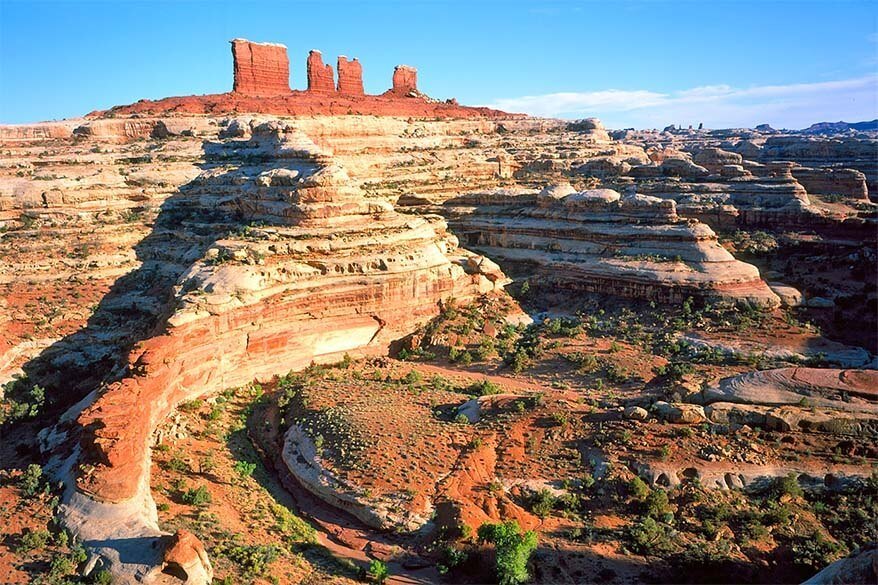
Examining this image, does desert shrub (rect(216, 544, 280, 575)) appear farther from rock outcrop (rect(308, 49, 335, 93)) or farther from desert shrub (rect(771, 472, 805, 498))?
rock outcrop (rect(308, 49, 335, 93))

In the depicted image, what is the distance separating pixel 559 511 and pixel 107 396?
1075cm

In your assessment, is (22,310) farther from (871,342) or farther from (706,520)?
(871,342)

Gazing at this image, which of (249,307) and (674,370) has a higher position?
(249,307)

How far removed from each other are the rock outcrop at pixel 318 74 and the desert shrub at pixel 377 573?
1948 inches

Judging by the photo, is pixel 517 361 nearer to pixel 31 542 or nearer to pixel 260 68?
pixel 31 542

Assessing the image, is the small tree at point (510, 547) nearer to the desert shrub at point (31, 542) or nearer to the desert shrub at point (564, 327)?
the desert shrub at point (31, 542)

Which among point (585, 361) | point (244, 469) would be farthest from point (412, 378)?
point (244, 469)

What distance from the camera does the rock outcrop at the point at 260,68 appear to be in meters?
50.2

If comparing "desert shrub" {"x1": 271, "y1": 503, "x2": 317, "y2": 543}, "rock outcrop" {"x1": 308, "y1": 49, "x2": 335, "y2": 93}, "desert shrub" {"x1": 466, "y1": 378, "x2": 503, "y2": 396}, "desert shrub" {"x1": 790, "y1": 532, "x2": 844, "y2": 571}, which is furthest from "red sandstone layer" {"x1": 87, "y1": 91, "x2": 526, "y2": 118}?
"desert shrub" {"x1": 790, "y1": 532, "x2": 844, "y2": 571}

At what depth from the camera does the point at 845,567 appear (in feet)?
29.2

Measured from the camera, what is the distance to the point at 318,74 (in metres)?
54.6

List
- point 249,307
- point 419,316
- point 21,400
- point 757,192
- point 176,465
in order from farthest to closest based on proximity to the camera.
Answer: point 757,192
point 419,316
point 249,307
point 21,400
point 176,465

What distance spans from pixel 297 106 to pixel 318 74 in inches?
342

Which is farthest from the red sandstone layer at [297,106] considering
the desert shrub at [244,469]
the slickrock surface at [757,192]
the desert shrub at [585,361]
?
the desert shrub at [244,469]
